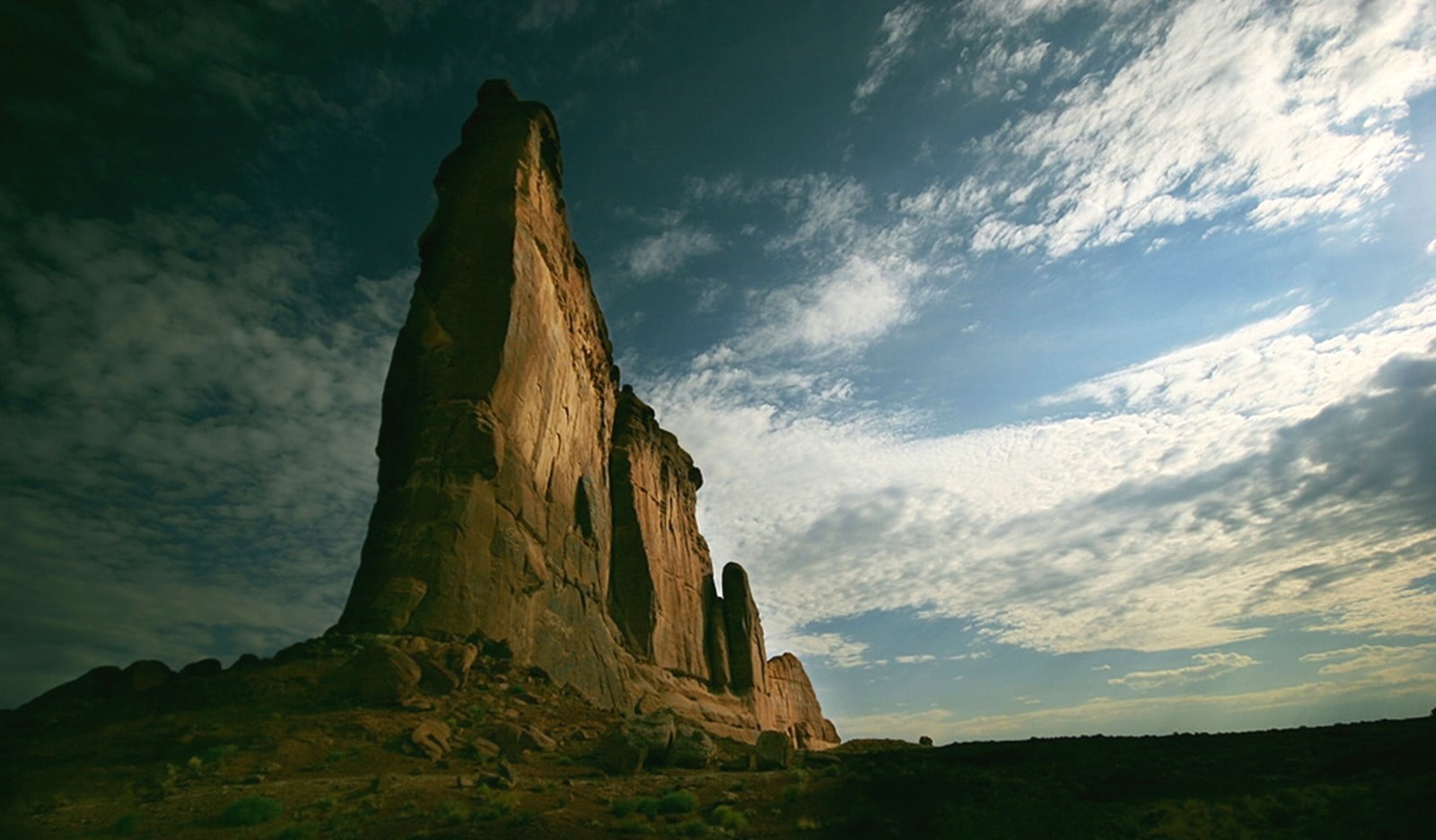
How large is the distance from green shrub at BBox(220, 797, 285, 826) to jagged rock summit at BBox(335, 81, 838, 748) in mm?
10769

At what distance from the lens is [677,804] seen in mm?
13789

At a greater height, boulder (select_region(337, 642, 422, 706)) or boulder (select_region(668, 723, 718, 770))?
boulder (select_region(337, 642, 422, 706))

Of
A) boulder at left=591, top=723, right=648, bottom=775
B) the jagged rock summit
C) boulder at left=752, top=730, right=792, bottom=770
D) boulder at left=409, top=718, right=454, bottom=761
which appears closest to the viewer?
boulder at left=409, top=718, right=454, bottom=761

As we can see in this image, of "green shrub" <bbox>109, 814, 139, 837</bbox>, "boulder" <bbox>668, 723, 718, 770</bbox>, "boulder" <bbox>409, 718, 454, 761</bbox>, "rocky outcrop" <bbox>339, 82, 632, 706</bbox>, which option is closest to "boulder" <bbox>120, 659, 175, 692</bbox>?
"rocky outcrop" <bbox>339, 82, 632, 706</bbox>

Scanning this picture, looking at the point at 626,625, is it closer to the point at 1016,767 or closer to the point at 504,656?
the point at 504,656

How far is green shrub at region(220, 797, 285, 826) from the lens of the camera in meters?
12.1

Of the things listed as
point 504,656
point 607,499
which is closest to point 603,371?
point 607,499

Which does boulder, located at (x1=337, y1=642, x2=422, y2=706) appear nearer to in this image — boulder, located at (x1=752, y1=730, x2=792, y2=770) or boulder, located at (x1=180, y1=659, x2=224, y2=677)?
boulder, located at (x1=180, y1=659, x2=224, y2=677)

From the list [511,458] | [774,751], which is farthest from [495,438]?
[774,751]

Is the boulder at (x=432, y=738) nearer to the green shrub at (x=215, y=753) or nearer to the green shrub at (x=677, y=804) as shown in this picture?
the green shrub at (x=215, y=753)

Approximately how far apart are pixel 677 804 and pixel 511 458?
744 inches

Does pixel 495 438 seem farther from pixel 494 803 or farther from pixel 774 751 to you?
pixel 494 803

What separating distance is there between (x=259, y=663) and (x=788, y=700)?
2382 inches

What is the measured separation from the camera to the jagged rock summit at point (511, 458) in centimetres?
2525
